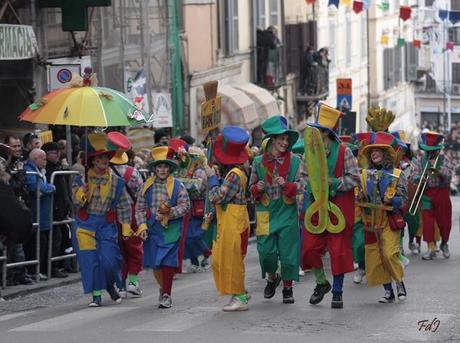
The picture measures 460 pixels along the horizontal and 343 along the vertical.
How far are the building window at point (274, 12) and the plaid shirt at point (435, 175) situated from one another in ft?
73.0

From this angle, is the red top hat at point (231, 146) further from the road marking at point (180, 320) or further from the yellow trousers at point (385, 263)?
the yellow trousers at point (385, 263)

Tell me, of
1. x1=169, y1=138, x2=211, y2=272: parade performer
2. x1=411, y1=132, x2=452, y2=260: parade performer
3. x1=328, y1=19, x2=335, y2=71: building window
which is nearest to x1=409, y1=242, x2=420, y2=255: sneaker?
x1=411, y1=132, x2=452, y2=260: parade performer

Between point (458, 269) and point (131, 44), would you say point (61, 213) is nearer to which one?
point (458, 269)

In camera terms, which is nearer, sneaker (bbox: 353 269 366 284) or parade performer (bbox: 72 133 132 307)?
parade performer (bbox: 72 133 132 307)

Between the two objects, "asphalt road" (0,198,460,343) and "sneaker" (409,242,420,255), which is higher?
"asphalt road" (0,198,460,343)

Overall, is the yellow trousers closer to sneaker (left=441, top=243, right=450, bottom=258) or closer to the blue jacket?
the blue jacket

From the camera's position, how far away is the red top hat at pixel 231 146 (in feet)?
42.0

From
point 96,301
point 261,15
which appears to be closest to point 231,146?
point 96,301

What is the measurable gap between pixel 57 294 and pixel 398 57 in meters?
46.1

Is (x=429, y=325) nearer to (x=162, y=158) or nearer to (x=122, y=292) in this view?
(x=162, y=158)

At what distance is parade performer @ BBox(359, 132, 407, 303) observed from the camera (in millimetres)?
13336

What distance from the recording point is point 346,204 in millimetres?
12758

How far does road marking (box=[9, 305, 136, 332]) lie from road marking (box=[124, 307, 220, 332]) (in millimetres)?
583

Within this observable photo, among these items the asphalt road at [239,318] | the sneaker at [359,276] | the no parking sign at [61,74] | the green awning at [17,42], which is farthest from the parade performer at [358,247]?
the green awning at [17,42]
